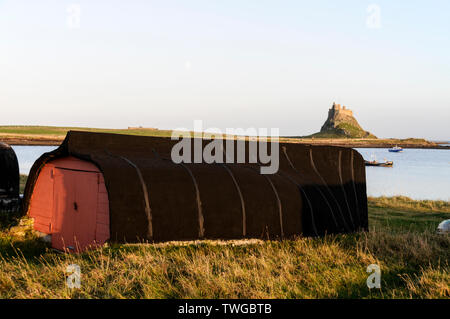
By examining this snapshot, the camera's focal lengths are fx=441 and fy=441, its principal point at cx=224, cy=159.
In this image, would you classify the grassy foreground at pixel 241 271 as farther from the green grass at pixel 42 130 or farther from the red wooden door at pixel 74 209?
the green grass at pixel 42 130

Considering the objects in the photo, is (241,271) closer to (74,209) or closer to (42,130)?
(74,209)

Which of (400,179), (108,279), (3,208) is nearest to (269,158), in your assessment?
(108,279)

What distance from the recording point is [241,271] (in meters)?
8.70

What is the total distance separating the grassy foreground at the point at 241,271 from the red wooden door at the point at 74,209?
3.66ft

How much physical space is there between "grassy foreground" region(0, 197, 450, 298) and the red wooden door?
111 centimetres

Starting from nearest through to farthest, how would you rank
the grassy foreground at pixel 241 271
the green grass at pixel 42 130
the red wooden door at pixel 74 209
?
the grassy foreground at pixel 241 271
the red wooden door at pixel 74 209
the green grass at pixel 42 130

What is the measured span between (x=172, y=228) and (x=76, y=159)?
12.5ft

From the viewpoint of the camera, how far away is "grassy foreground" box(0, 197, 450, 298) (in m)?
7.80

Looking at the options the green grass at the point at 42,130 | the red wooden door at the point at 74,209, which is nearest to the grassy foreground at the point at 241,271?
the red wooden door at the point at 74,209

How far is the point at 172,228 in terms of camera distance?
11844 mm

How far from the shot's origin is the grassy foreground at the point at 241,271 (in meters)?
7.80

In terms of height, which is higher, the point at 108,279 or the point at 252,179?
the point at 252,179
